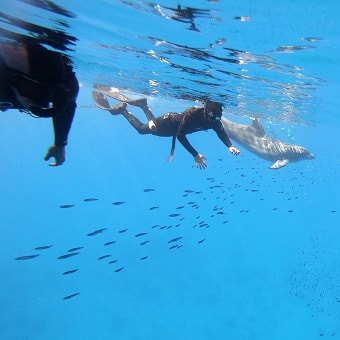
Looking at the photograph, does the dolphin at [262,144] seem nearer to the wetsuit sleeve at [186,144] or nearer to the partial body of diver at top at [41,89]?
the wetsuit sleeve at [186,144]

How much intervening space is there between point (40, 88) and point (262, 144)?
55.6 feet

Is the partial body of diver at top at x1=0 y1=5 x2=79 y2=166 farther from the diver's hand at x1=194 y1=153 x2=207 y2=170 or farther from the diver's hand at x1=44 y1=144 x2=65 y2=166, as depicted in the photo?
the diver's hand at x1=194 y1=153 x2=207 y2=170

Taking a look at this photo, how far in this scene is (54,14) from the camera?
29.4 feet

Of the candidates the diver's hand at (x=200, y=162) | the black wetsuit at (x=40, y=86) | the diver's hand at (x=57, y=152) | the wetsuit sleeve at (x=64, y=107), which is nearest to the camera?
the black wetsuit at (x=40, y=86)

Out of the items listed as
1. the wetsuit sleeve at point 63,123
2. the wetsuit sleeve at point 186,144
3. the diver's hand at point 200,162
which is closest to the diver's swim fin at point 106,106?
the wetsuit sleeve at point 186,144

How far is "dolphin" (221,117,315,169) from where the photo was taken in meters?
20.2

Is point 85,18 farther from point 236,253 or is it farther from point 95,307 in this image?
point 236,253

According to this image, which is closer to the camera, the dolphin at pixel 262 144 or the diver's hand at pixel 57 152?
the diver's hand at pixel 57 152

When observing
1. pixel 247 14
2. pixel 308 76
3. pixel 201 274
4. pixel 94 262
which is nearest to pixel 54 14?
pixel 247 14

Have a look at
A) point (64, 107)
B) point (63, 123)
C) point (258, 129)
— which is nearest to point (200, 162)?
point (63, 123)

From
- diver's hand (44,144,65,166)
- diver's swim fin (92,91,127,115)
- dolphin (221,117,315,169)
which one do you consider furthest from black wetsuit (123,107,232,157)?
dolphin (221,117,315,169)

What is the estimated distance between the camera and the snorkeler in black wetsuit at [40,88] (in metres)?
5.73

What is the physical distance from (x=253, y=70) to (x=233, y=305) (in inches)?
966

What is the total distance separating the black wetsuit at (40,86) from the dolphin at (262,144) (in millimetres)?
14975
